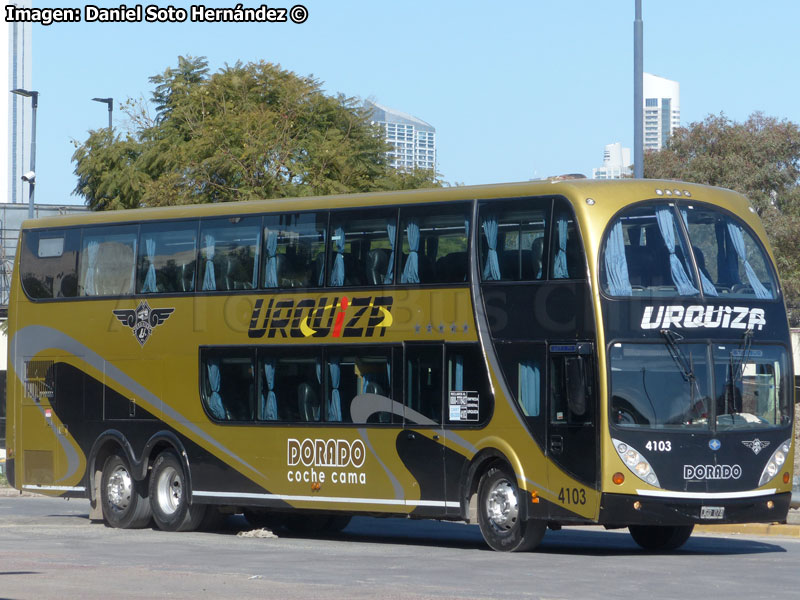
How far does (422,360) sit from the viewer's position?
61.0 ft

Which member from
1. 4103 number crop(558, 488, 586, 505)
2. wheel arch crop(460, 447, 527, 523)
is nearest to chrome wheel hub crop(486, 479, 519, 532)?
wheel arch crop(460, 447, 527, 523)

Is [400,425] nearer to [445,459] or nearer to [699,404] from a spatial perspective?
[445,459]

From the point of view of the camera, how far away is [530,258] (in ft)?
57.4

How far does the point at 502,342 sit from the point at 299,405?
3392mm

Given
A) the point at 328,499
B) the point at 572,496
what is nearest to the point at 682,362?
the point at 572,496

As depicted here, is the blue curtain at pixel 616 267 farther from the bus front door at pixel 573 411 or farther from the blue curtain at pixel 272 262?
the blue curtain at pixel 272 262

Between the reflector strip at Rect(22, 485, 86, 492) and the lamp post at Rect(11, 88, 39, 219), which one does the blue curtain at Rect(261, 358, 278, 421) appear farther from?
the lamp post at Rect(11, 88, 39, 219)

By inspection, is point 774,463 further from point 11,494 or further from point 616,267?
point 11,494

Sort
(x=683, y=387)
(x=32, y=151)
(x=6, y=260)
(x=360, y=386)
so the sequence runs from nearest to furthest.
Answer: (x=683, y=387) < (x=360, y=386) < (x=32, y=151) < (x=6, y=260)

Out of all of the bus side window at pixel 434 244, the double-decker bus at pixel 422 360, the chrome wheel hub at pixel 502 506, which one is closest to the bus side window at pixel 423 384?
the double-decker bus at pixel 422 360

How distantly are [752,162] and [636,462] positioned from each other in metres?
54.6

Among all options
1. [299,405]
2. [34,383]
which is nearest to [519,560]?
[299,405]

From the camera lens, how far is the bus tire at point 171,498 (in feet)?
69.9

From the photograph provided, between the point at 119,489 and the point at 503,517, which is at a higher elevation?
the point at 503,517
